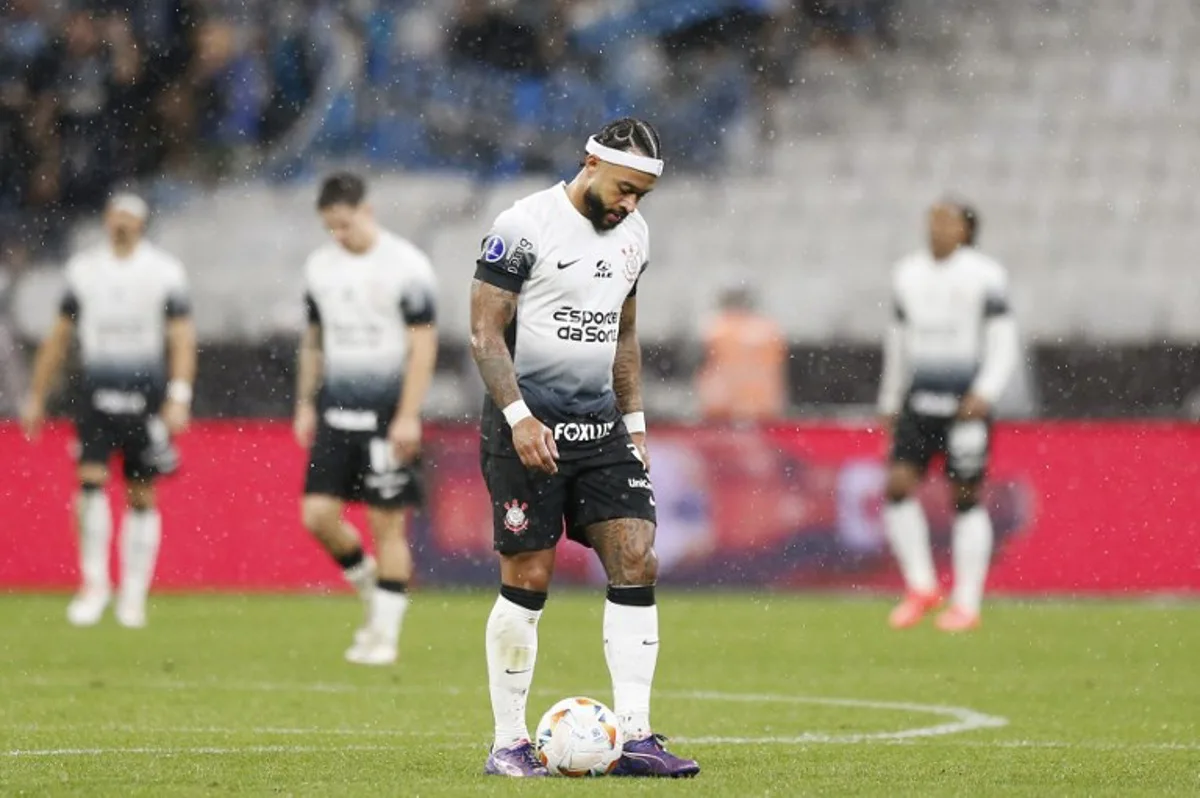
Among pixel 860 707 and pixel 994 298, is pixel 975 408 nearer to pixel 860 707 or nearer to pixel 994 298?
pixel 994 298

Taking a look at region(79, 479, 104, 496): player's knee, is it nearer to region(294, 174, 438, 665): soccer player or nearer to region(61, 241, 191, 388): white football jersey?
region(61, 241, 191, 388): white football jersey

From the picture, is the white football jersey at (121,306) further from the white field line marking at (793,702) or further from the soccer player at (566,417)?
the soccer player at (566,417)

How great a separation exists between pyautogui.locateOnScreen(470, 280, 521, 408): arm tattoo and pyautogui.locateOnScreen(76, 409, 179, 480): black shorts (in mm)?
7384

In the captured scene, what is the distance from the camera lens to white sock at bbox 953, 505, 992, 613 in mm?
14023

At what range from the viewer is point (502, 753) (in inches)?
271

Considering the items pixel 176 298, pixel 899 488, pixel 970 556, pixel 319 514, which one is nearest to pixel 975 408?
pixel 899 488

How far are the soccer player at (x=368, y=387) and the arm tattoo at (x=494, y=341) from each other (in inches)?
177

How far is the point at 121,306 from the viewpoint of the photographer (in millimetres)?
13898

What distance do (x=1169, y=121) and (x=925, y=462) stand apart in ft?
25.8

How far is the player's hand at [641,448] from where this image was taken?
723 cm

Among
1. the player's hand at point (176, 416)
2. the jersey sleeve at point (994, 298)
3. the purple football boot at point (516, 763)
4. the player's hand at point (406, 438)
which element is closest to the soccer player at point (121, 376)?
the player's hand at point (176, 416)

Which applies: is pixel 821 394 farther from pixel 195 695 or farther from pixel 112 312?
pixel 195 695

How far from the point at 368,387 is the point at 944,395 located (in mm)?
4165

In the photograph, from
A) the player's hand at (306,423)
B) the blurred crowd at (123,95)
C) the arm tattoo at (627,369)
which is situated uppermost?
the blurred crowd at (123,95)
